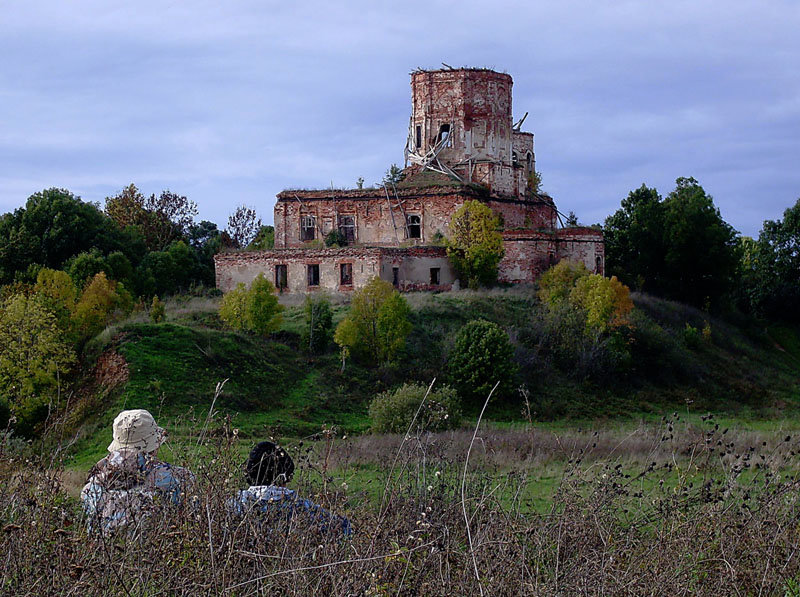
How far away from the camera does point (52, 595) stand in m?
5.18

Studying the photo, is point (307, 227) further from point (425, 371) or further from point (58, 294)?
point (58, 294)

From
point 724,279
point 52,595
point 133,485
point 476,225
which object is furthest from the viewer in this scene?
point 724,279

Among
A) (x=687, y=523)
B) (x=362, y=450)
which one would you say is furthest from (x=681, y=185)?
(x=687, y=523)

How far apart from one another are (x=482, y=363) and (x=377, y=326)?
353cm

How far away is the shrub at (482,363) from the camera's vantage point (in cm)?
2920

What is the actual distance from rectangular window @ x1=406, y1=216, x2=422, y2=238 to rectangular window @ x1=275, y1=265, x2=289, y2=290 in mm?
5755

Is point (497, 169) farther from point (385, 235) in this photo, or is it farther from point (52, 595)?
point (52, 595)

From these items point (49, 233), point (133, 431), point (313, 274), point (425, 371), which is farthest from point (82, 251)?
point (133, 431)

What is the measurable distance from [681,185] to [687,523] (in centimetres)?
4468

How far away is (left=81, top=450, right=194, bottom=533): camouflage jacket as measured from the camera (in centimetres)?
583

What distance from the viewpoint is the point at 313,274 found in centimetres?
3912

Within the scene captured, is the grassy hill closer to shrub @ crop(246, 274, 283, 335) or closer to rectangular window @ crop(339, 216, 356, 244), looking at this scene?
shrub @ crop(246, 274, 283, 335)

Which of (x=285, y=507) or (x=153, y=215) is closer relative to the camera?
(x=285, y=507)

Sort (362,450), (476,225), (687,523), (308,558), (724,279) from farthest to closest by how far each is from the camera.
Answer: (724,279), (476,225), (362,450), (687,523), (308,558)
